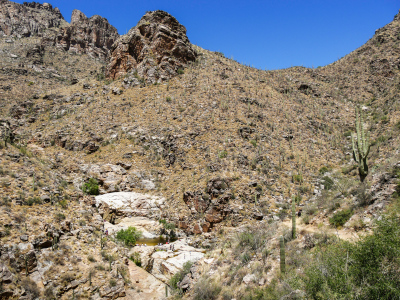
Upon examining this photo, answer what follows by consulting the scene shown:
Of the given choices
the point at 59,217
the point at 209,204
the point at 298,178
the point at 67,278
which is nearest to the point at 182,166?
the point at 209,204

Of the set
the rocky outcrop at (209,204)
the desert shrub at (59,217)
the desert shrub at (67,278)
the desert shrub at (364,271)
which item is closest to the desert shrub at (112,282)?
the desert shrub at (67,278)

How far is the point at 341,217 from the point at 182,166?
15334 mm

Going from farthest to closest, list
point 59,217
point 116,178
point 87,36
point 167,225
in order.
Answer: point 87,36 < point 116,178 < point 167,225 < point 59,217

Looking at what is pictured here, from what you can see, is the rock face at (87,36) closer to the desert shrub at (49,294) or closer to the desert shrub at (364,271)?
the desert shrub at (49,294)

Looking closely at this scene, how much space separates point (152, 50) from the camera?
3628 cm

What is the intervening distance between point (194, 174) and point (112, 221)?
8.21 metres

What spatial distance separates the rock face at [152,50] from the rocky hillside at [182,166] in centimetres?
23

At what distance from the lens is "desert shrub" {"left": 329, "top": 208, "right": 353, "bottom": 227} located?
1009 centimetres

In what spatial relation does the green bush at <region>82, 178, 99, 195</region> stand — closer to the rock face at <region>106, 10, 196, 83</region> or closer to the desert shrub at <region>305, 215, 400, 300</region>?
the desert shrub at <region>305, 215, 400, 300</region>

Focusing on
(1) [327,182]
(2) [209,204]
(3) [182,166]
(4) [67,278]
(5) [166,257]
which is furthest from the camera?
(3) [182,166]

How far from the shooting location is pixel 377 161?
60.5 feet

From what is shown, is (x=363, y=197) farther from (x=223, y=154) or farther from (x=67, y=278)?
(x=67, y=278)

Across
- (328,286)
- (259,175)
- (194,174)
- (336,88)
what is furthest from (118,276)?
(336,88)

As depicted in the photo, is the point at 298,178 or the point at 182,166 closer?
the point at 298,178
